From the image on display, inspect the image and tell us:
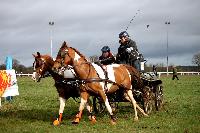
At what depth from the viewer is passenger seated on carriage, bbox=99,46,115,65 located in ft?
54.0

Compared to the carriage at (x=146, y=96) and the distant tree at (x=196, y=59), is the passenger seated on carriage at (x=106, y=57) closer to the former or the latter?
the carriage at (x=146, y=96)

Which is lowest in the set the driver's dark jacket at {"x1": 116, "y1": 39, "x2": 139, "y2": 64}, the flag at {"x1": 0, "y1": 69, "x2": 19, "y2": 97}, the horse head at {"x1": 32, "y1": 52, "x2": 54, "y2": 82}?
the flag at {"x1": 0, "y1": 69, "x2": 19, "y2": 97}

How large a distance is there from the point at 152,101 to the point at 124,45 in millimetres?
2579

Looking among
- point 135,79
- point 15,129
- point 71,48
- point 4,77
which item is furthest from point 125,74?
point 4,77

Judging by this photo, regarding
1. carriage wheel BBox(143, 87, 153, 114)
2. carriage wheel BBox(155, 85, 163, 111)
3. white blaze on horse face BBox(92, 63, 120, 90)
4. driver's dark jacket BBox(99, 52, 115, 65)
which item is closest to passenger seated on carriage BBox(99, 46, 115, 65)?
driver's dark jacket BBox(99, 52, 115, 65)

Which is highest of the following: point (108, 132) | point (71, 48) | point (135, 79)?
point (71, 48)

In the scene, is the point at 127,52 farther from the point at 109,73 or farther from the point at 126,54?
the point at 109,73

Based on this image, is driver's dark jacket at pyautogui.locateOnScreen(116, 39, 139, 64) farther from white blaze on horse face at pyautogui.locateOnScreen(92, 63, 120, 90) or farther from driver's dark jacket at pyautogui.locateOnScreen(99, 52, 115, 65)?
white blaze on horse face at pyautogui.locateOnScreen(92, 63, 120, 90)

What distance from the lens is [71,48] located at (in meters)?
13.9

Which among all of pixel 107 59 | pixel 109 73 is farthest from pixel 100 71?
pixel 107 59

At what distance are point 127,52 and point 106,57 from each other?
31.4 inches

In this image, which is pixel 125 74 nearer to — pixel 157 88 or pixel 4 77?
pixel 157 88

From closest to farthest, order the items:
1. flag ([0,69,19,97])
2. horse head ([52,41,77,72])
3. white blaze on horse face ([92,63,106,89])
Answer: horse head ([52,41,77,72]), white blaze on horse face ([92,63,106,89]), flag ([0,69,19,97])

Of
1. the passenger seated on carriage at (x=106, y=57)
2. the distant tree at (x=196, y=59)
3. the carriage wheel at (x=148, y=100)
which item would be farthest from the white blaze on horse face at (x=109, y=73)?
the distant tree at (x=196, y=59)
